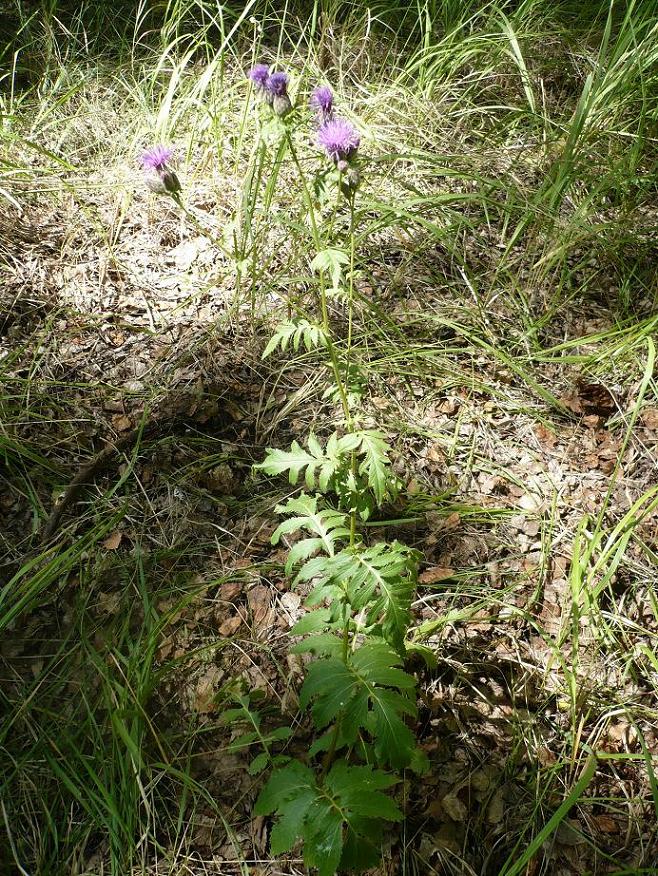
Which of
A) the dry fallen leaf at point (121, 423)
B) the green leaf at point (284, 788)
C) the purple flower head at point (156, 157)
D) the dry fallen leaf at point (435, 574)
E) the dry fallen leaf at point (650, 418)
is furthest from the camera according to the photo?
the dry fallen leaf at point (121, 423)

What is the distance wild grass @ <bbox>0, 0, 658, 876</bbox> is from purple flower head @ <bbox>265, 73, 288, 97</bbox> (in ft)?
2.18

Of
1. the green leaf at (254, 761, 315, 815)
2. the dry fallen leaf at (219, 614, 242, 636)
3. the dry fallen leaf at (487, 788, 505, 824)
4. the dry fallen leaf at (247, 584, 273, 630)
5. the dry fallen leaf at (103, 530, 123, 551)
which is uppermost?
the green leaf at (254, 761, 315, 815)

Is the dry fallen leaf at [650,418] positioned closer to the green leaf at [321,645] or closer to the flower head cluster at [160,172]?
the green leaf at [321,645]

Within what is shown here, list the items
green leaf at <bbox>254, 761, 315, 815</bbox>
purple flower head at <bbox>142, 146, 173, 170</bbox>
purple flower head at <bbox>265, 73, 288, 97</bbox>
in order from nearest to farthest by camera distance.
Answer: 1. green leaf at <bbox>254, 761, 315, 815</bbox>
2. purple flower head at <bbox>265, 73, 288, 97</bbox>
3. purple flower head at <bbox>142, 146, 173, 170</bbox>

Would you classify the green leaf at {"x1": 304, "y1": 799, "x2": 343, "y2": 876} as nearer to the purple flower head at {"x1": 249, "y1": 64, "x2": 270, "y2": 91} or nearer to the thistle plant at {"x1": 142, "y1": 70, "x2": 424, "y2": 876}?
the thistle plant at {"x1": 142, "y1": 70, "x2": 424, "y2": 876}

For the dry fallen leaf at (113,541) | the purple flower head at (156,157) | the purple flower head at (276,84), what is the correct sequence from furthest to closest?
the dry fallen leaf at (113,541)
the purple flower head at (156,157)
the purple flower head at (276,84)

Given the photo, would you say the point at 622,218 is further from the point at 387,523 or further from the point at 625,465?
the point at 387,523

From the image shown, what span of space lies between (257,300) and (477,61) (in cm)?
151

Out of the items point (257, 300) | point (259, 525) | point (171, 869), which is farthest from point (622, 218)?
point (171, 869)

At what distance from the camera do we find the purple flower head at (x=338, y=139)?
1.32 meters

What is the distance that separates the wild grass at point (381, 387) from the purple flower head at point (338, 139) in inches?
27.8

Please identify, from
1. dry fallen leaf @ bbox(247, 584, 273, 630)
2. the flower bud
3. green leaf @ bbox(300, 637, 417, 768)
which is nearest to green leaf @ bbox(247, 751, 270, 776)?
green leaf @ bbox(300, 637, 417, 768)

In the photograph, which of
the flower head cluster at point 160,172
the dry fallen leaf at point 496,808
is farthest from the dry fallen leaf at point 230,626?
the flower head cluster at point 160,172

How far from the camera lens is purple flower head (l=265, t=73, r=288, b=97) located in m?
1.38
